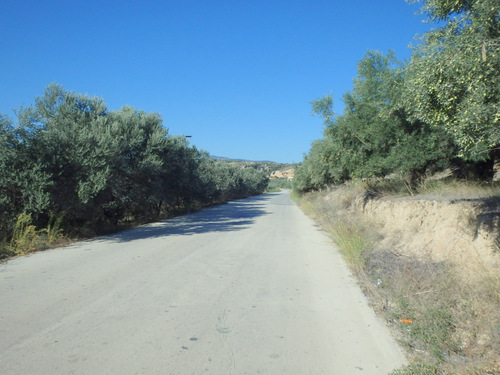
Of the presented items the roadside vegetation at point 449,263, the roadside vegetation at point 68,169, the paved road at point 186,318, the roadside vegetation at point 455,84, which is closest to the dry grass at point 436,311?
the roadside vegetation at point 449,263

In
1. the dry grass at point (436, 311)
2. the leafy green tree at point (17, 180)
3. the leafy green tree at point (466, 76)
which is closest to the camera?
the dry grass at point (436, 311)

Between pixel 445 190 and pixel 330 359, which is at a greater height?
pixel 445 190

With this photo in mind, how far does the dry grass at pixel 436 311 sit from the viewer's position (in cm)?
342

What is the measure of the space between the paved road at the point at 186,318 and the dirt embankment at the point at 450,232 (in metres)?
1.74

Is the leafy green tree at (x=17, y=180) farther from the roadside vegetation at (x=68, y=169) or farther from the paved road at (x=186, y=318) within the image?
the paved road at (x=186, y=318)

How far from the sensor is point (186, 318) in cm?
465

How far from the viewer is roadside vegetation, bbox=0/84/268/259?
1040 centimetres

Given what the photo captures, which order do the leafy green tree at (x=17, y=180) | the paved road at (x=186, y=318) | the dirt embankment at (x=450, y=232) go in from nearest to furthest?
the paved road at (x=186, y=318) → the dirt embankment at (x=450, y=232) → the leafy green tree at (x=17, y=180)

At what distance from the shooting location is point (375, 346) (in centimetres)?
395

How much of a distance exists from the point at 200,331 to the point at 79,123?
38.9ft

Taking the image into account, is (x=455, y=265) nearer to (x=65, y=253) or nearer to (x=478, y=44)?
(x=478, y=44)

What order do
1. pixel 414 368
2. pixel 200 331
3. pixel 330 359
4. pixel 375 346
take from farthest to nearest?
pixel 200 331, pixel 375 346, pixel 330 359, pixel 414 368

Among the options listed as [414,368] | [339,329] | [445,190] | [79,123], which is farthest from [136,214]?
[414,368]

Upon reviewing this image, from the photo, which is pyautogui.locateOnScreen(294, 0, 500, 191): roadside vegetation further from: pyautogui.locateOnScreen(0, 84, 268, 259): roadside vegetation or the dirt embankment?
pyautogui.locateOnScreen(0, 84, 268, 259): roadside vegetation
